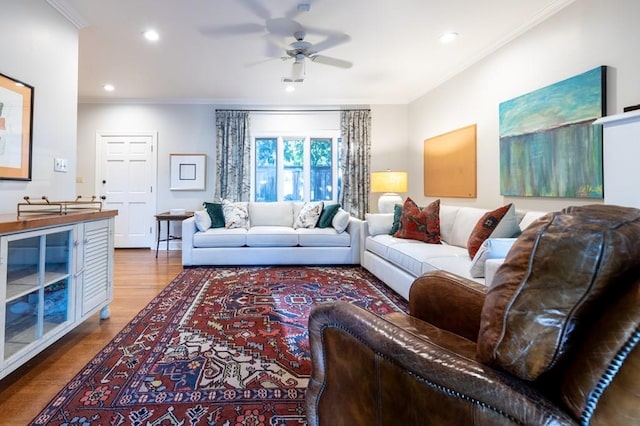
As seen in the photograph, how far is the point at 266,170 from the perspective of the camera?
18.1ft

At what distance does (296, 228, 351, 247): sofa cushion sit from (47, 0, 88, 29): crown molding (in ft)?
10.1

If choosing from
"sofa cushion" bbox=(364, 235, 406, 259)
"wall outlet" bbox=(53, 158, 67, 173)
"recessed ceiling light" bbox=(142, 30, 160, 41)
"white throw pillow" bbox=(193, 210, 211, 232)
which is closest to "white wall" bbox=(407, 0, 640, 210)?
"sofa cushion" bbox=(364, 235, 406, 259)

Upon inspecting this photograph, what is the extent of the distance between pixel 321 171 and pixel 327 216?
52.3 inches

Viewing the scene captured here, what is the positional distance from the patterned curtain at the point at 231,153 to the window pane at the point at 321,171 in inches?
46.2

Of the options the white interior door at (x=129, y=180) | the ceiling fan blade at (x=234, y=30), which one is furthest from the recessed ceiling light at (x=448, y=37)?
the white interior door at (x=129, y=180)

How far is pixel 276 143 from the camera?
552 centimetres

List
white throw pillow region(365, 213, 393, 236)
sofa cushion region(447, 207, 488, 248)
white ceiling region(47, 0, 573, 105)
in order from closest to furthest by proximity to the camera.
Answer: white ceiling region(47, 0, 573, 105) < sofa cushion region(447, 207, 488, 248) < white throw pillow region(365, 213, 393, 236)

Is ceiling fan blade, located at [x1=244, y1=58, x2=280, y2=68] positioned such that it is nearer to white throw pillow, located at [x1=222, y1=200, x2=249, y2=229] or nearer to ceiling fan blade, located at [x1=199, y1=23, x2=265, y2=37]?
ceiling fan blade, located at [x1=199, y1=23, x2=265, y2=37]

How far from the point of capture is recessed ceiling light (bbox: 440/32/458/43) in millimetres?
3109

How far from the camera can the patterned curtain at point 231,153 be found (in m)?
5.32

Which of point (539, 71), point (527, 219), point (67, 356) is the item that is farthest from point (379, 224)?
point (67, 356)

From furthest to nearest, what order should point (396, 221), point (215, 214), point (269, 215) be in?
point (269, 215), point (215, 214), point (396, 221)

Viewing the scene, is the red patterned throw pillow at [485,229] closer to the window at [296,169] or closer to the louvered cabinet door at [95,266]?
the louvered cabinet door at [95,266]

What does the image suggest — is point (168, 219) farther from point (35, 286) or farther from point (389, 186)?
point (389, 186)
